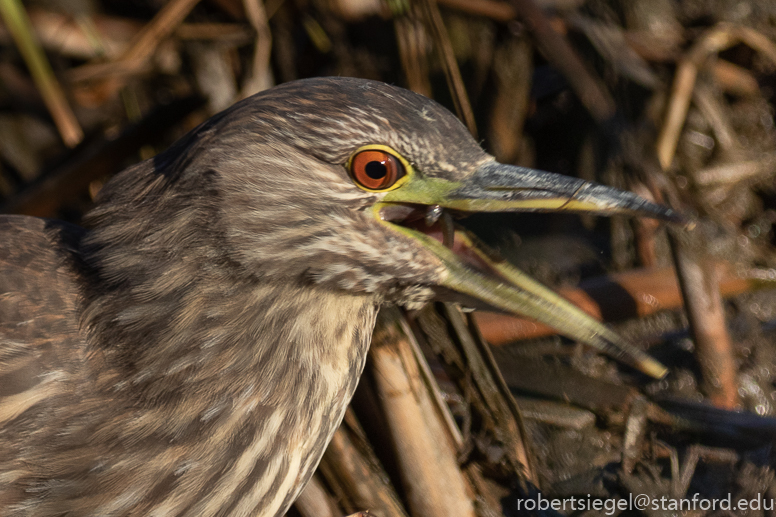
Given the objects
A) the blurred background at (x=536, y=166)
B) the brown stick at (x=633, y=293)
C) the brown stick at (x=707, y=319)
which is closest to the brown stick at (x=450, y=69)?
the blurred background at (x=536, y=166)

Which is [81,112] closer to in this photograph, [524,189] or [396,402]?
[396,402]

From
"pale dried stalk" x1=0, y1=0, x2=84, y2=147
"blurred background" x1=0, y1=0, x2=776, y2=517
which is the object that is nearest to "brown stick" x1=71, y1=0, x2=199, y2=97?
"blurred background" x1=0, y1=0, x2=776, y2=517

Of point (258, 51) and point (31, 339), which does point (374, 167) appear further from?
point (258, 51)

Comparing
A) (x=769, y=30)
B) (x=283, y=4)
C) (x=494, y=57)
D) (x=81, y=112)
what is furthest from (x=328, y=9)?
(x=769, y=30)

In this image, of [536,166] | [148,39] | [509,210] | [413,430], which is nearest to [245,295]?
[509,210]

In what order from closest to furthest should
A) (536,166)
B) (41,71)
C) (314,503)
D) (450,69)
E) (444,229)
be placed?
(444,229), (314,503), (450,69), (41,71), (536,166)

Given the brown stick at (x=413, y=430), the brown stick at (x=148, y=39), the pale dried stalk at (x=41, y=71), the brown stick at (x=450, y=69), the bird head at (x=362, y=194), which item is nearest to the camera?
the bird head at (x=362, y=194)

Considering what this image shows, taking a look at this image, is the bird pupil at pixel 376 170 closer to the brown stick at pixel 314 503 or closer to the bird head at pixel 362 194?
the bird head at pixel 362 194

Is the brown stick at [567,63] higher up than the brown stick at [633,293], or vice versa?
the brown stick at [567,63]
